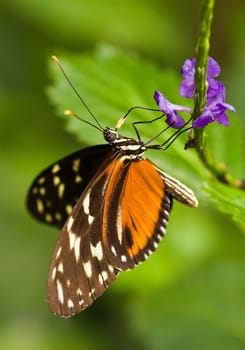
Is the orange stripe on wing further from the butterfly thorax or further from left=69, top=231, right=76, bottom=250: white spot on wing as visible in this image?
left=69, top=231, right=76, bottom=250: white spot on wing

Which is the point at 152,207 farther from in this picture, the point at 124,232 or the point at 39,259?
the point at 39,259

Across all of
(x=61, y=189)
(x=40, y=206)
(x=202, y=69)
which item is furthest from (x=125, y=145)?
(x=202, y=69)

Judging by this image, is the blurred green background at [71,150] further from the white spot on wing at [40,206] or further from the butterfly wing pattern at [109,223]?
the butterfly wing pattern at [109,223]

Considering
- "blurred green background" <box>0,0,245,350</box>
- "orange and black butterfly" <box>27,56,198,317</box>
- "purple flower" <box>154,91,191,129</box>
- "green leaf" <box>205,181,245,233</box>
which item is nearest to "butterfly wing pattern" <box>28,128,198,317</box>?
"orange and black butterfly" <box>27,56,198,317</box>

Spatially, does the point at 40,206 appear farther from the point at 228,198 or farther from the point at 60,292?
the point at 228,198

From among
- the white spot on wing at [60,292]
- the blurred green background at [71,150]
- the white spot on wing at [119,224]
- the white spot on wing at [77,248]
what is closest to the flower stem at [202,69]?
the white spot on wing at [119,224]

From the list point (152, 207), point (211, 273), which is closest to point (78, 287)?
point (152, 207)
